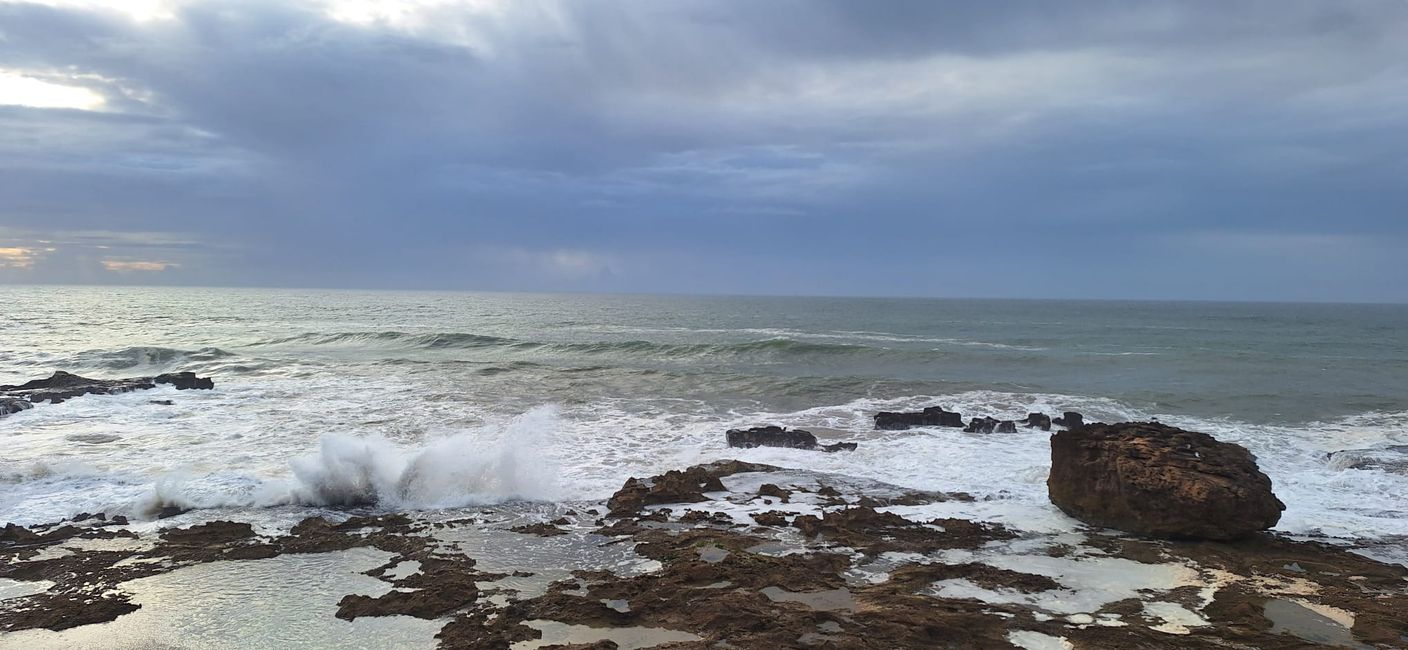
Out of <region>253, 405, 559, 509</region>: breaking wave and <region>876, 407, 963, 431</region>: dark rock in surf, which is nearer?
<region>253, 405, 559, 509</region>: breaking wave

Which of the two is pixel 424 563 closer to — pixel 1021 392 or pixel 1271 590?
pixel 1271 590

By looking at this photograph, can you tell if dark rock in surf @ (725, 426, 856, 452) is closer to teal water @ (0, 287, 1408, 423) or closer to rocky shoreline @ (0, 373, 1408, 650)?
rocky shoreline @ (0, 373, 1408, 650)

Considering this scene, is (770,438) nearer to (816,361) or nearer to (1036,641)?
(1036,641)

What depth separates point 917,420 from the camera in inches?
615

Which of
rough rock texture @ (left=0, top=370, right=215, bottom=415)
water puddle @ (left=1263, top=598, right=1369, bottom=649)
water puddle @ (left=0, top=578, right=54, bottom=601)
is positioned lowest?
rough rock texture @ (left=0, top=370, right=215, bottom=415)

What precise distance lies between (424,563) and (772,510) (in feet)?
13.1

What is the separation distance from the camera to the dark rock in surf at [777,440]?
13.3 meters

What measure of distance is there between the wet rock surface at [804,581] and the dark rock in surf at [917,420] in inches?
254

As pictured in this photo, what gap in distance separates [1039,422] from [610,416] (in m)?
9.31

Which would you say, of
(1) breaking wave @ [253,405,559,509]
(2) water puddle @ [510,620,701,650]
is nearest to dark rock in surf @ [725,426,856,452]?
(1) breaking wave @ [253,405,559,509]

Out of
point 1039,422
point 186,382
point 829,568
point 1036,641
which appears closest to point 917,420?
point 1039,422

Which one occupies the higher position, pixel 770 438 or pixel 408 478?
pixel 408 478

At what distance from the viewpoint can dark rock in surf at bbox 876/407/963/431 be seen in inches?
607

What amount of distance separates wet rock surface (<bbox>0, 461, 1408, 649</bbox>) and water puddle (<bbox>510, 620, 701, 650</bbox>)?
0.02 metres
